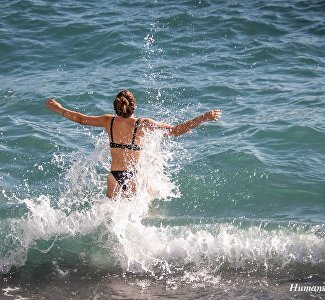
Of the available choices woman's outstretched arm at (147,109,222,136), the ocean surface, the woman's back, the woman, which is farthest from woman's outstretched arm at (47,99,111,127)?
the ocean surface

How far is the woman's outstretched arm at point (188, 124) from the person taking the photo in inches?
301

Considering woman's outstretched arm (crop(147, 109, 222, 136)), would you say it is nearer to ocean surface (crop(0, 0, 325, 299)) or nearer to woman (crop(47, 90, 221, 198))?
woman (crop(47, 90, 221, 198))

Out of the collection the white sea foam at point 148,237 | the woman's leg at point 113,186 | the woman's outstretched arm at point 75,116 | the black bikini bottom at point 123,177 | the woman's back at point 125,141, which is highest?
the woman's outstretched arm at point 75,116

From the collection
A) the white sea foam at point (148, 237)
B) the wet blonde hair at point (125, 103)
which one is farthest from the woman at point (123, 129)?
the white sea foam at point (148, 237)

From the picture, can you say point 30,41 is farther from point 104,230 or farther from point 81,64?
point 104,230

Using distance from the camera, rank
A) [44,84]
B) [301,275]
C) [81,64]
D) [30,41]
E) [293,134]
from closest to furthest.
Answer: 1. [301,275]
2. [293,134]
3. [44,84]
4. [81,64]
5. [30,41]

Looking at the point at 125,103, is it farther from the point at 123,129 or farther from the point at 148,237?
the point at 148,237

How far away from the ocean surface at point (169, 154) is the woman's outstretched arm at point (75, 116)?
2.35 feet

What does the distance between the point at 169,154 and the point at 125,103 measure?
212 centimetres

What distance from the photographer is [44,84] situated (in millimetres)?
13438

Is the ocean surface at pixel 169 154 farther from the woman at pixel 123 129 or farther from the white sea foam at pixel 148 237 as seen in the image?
the woman at pixel 123 129

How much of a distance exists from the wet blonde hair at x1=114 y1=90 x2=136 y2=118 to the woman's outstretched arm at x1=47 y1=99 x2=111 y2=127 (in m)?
0.21

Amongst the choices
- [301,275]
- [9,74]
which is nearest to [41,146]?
[9,74]

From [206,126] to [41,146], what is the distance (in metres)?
2.80
